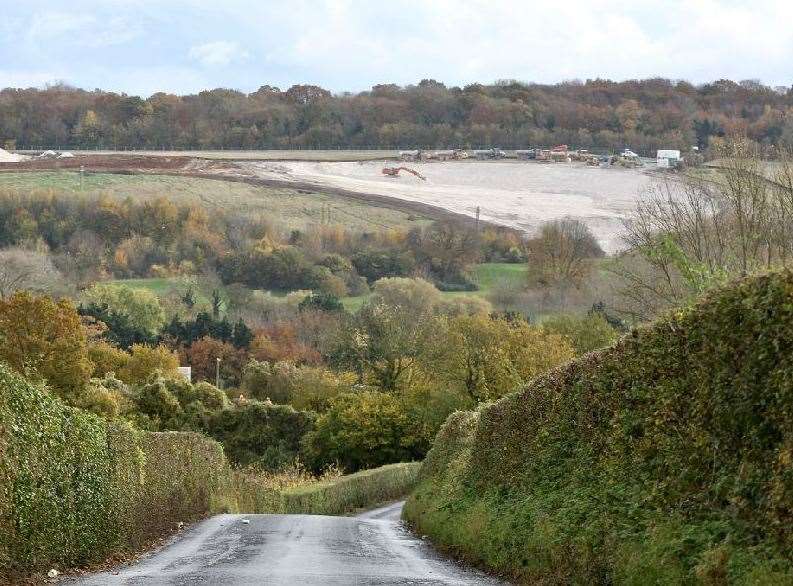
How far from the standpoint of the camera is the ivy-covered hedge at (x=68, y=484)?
622 inches

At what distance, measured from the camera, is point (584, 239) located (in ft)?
461

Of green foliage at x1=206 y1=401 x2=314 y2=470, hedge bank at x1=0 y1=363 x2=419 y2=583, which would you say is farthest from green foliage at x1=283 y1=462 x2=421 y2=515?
hedge bank at x1=0 y1=363 x2=419 y2=583

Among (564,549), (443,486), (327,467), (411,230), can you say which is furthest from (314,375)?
(411,230)

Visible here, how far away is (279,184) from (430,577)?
18283 cm

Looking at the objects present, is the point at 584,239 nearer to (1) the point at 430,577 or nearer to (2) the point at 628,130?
(2) the point at 628,130

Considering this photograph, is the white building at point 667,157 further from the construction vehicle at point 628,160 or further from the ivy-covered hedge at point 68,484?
the ivy-covered hedge at point 68,484

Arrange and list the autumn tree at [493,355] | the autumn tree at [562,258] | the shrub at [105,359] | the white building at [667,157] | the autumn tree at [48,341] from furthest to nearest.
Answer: the white building at [667,157] → the autumn tree at [562,258] → the shrub at [105,359] → the autumn tree at [493,355] → the autumn tree at [48,341]

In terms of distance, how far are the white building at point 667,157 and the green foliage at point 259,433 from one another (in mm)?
89916

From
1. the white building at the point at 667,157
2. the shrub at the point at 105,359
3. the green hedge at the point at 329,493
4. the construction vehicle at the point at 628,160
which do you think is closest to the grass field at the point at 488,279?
the white building at the point at 667,157

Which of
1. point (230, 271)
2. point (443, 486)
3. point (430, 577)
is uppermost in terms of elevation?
Result: point (430, 577)

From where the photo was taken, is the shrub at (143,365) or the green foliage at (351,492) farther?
the shrub at (143,365)

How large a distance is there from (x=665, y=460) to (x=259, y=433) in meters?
58.8

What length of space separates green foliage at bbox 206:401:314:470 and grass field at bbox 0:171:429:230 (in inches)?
4067

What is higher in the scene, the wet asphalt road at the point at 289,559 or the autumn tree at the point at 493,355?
the wet asphalt road at the point at 289,559
